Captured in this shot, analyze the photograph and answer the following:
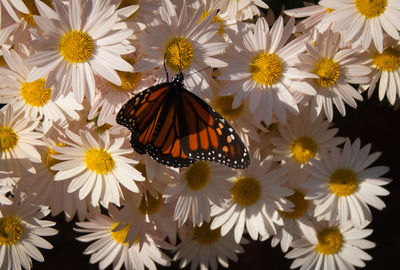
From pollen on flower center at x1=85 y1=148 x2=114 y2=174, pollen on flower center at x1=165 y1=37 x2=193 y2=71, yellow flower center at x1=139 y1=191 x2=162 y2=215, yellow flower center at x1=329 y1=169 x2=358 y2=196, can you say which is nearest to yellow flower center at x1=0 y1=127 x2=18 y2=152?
pollen on flower center at x1=85 y1=148 x2=114 y2=174

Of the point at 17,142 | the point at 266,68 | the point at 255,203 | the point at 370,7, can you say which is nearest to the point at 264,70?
the point at 266,68

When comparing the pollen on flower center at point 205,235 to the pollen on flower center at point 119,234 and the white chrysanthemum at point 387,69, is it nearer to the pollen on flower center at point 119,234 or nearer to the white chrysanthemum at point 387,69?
the pollen on flower center at point 119,234

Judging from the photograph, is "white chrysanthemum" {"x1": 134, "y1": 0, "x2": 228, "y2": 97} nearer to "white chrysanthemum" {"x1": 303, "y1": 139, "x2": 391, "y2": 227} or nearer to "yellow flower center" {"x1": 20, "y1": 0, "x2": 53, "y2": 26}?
"yellow flower center" {"x1": 20, "y1": 0, "x2": 53, "y2": 26}

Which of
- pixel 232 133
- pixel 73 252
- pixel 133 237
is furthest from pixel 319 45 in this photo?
pixel 73 252

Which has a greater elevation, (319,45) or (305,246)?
(319,45)

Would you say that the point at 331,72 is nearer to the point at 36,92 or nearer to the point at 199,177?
the point at 199,177

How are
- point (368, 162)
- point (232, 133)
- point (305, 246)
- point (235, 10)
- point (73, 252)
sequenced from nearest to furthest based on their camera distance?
1. point (232, 133)
2. point (235, 10)
3. point (368, 162)
4. point (305, 246)
5. point (73, 252)

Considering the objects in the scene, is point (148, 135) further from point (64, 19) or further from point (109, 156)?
point (64, 19)
